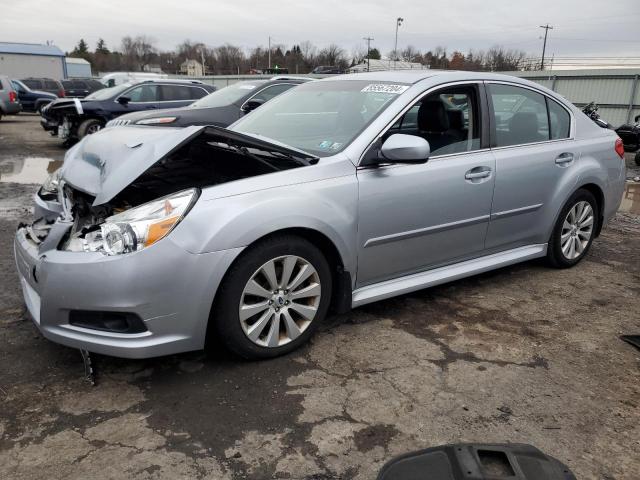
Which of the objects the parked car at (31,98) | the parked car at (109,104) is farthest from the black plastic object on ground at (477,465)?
the parked car at (31,98)

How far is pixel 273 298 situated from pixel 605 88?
18.1 m

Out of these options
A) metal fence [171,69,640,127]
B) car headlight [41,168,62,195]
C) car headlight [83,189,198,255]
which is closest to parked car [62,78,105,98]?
metal fence [171,69,640,127]

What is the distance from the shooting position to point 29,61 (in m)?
47.8

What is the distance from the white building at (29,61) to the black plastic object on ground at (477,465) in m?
53.6

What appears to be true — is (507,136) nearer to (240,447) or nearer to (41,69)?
(240,447)

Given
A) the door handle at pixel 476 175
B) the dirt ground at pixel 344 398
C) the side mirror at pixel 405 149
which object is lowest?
the dirt ground at pixel 344 398

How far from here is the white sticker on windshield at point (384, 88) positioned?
359 cm

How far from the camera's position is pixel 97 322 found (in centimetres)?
262

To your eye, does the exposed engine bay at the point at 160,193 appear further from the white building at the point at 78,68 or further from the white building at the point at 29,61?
the white building at the point at 78,68

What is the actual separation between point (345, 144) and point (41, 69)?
177 feet

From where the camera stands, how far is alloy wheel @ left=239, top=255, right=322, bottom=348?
286cm

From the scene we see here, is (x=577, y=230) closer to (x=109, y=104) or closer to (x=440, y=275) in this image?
(x=440, y=275)

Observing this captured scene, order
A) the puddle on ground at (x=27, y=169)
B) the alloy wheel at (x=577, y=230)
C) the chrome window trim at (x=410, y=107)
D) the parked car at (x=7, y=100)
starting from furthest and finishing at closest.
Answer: the parked car at (x=7, y=100) < the puddle on ground at (x=27, y=169) < the alloy wheel at (x=577, y=230) < the chrome window trim at (x=410, y=107)

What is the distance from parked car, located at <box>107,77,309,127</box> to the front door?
5086 mm
